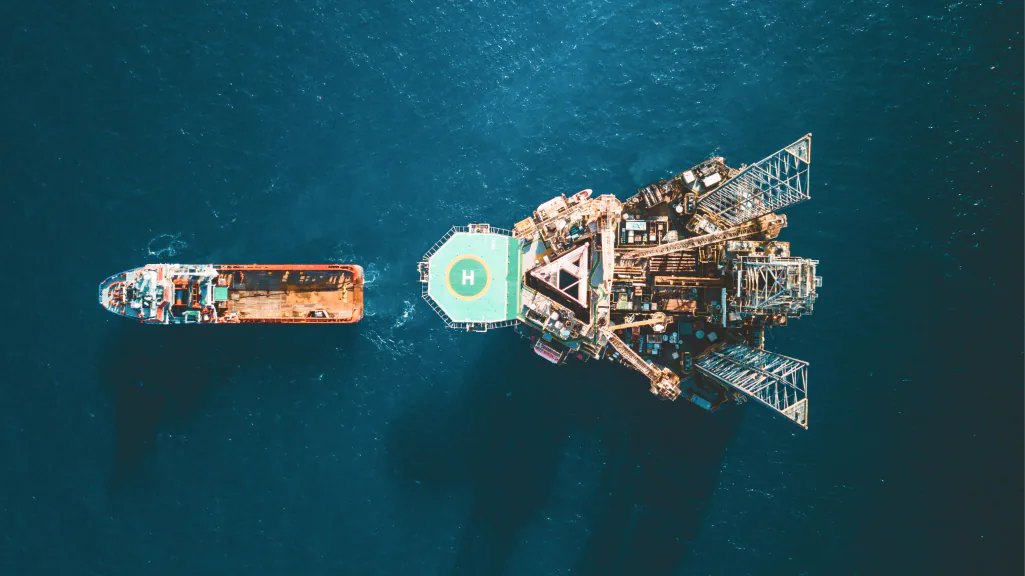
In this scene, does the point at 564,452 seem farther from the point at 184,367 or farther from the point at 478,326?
the point at 184,367

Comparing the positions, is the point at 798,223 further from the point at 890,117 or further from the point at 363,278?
the point at 363,278

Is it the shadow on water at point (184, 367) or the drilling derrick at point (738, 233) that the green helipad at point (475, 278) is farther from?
the shadow on water at point (184, 367)

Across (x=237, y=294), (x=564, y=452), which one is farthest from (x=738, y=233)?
(x=237, y=294)

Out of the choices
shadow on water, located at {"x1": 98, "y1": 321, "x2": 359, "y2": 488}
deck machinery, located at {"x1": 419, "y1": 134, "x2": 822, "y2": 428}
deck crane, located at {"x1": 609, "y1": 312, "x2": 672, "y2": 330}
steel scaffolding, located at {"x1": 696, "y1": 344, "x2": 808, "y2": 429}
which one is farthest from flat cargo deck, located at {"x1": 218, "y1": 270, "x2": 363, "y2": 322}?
steel scaffolding, located at {"x1": 696, "y1": 344, "x2": 808, "y2": 429}

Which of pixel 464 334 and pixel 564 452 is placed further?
pixel 464 334

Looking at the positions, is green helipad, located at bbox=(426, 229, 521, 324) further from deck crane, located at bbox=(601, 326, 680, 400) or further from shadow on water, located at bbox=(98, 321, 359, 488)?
shadow on water, located at bbox=(98, 321, 359, 488)

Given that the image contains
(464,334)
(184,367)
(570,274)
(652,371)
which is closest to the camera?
(570,274)
